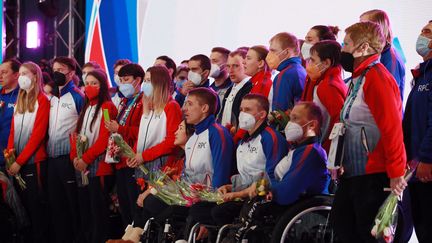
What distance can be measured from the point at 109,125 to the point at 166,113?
0.52 meters

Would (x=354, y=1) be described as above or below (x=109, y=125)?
above

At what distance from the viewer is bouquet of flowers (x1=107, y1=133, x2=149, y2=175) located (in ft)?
21.4

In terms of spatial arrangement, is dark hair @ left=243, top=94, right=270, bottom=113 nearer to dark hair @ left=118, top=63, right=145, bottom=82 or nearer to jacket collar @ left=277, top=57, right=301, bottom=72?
jacket collar @ left=277, top=57, right=301, bottom=72

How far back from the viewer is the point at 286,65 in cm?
582

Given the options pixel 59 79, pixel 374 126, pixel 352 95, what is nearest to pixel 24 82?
pixel 59 79

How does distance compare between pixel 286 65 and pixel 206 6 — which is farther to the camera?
pixel 206 6

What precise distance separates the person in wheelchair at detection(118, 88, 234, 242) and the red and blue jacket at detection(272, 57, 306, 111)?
1.33 ft

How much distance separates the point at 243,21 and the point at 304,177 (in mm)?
3010

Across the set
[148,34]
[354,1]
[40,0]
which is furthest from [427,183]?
[40,0]

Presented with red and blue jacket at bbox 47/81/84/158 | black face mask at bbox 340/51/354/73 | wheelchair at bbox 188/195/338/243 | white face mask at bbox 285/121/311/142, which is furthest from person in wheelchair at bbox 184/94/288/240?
red and blue jacket at bbox 47/81/84/158

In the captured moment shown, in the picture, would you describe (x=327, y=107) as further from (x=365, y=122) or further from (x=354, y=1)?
(x=354, y=1)

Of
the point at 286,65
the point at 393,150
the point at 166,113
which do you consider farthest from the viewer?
the point at 166,113

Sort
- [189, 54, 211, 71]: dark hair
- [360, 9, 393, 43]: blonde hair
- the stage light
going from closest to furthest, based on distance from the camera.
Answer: [360, 9, 393, 43]: blonde hair, [189, 54, 211, 71]: dark hair, the stage light

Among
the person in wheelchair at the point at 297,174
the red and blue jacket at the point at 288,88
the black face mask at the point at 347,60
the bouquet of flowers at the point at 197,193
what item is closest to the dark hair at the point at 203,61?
the red and blue jacket at the point at 288,88
